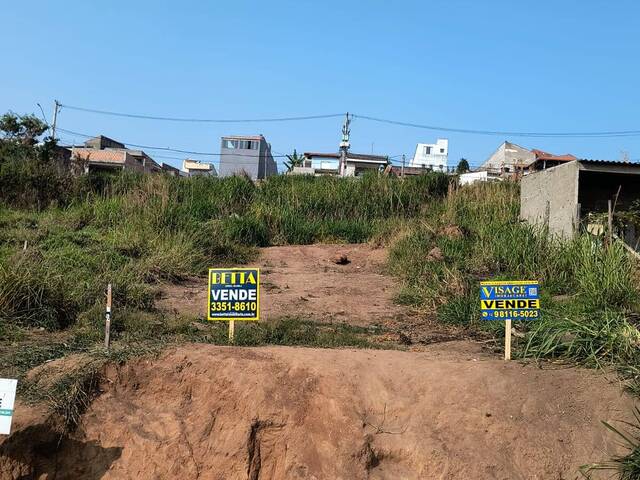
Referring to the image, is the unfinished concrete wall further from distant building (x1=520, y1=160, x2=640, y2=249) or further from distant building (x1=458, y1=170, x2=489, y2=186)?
distant building (x1=458, y1=170, x2=489, y2=186)

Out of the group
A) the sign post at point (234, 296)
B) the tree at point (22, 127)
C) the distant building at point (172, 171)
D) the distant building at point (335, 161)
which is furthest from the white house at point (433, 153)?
the sign post at point (234, 296)

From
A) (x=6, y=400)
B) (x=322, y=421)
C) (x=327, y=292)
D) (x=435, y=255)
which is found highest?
(x=435, y=255)

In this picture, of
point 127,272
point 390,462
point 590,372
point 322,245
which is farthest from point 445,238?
point 390,462

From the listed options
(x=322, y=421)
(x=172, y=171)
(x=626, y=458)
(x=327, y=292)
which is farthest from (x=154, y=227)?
(x=172, y=171)

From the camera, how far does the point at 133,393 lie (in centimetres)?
493

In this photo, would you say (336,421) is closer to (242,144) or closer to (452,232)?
(452,232)

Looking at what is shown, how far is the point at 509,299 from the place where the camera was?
5.45 metres

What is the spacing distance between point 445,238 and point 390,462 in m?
9.00

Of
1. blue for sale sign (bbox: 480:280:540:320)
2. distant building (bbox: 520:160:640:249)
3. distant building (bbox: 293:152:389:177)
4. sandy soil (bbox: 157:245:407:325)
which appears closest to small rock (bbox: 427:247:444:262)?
sandy soil (bbox: 157:245:407:325)

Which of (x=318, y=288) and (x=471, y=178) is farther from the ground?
(x=471, y=178)

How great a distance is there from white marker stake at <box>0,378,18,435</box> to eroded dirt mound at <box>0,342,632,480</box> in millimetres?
489

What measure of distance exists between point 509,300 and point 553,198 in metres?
7.42

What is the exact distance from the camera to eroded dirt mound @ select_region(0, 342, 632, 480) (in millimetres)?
4219

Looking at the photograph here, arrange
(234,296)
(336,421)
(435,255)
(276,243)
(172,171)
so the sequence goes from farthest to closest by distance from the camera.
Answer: (172,171) → (276,243) → (435,255) → (234,296) → (336,421)
